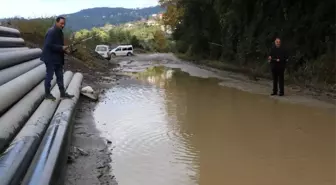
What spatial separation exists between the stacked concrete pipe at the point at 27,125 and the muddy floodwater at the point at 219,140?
930mm

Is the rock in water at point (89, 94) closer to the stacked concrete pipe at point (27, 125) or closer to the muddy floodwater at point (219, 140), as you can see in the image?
the muddy floodwater at point (219, 140)

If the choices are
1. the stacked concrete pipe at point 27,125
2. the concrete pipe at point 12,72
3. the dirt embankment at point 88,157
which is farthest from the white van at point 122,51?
the dirt embankment at point 88,157

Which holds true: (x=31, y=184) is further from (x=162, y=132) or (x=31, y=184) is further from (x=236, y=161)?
(x=162, y=132)

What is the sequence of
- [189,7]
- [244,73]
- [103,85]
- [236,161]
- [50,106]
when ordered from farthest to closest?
[189,7], [244,73], [103,85], [50,106], [236,161]

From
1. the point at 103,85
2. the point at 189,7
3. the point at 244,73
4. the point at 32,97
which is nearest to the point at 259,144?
the point at 32,97

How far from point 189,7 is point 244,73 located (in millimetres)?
14136

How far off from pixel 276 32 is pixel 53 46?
12.1 metres

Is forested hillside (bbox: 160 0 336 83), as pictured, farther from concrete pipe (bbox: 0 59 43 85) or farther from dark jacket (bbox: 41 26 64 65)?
concrete pipe (bbox: 0 59 43 85)

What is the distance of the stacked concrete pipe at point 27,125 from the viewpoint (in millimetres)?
4430

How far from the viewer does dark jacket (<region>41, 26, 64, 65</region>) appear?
8.44 metres

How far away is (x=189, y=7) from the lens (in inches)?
1339

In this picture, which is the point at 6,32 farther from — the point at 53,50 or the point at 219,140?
the point at 219,140

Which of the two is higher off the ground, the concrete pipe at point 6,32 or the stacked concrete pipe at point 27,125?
the concrete pipe at point 6,32

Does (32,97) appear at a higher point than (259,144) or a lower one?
higher
